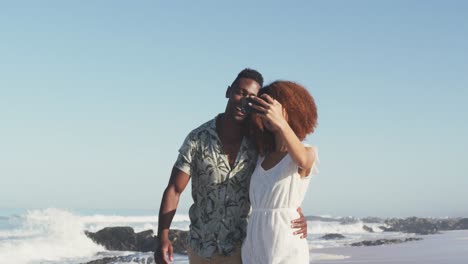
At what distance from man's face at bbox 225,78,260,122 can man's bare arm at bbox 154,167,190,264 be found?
452 mm

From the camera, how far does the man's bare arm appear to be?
3891mm

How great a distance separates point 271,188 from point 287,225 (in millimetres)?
202

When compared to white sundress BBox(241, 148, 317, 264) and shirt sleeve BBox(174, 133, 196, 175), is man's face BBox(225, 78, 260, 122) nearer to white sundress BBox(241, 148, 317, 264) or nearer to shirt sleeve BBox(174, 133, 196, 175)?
shirt sleeve BBox(174, 133, 196, 175)

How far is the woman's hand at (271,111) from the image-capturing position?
11.5 feet

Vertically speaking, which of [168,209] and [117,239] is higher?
[168,209]

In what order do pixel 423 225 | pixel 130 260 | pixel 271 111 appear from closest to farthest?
pixel 271 111
pixel 130 260
pixel 423 225

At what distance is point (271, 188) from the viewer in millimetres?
3623

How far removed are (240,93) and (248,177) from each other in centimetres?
47

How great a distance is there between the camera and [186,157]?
4051mm

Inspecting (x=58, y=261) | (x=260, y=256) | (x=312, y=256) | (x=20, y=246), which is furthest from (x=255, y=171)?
(x=20, y=246)

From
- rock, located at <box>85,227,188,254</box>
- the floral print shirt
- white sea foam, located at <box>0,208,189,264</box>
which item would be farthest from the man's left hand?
white sea foam, located at <box>0,208,189,264</box>

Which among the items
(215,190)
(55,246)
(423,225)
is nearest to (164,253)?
(215,190)

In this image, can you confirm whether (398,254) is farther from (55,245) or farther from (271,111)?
(271,111)

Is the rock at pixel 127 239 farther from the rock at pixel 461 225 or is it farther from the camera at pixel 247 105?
the camera at pixel 247 105
